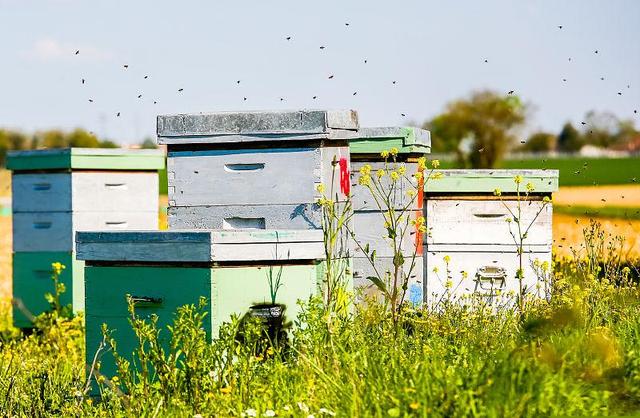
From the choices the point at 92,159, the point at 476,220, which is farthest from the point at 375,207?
the point at 92,159

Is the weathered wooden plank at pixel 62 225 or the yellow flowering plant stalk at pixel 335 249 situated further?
the weathered wooden plank at pixel 62 225

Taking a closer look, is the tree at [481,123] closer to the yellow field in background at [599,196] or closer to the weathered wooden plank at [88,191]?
the yellow field in background at [599,196]

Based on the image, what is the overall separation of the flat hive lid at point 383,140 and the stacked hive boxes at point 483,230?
0.67 m

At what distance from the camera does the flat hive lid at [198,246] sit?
5.38 meters

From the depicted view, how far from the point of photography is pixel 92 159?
915 cm

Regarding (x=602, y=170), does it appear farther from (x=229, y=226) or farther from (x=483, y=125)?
(x=229, y=226)

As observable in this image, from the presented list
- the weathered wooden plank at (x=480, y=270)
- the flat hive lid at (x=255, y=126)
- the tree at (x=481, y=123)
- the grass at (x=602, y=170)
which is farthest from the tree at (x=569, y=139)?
the flat hive lid at (x=255, y=126)

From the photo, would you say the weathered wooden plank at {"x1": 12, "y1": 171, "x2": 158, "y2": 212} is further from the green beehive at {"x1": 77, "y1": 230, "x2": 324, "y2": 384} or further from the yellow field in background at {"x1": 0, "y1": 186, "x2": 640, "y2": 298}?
the green beehive at {"x1": 77, "y1": 230, "x2": 324, "y2": 384}

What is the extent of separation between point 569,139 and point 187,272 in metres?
98.8

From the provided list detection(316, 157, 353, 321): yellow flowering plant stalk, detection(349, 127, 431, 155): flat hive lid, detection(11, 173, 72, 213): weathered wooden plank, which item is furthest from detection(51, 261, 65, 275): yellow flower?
detection(316, 157, 353, 321): yellow flowering plant stalk

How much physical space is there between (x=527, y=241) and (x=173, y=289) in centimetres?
334

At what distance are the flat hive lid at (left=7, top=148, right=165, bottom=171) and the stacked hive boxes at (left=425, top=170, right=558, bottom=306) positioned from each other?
8.83 feet

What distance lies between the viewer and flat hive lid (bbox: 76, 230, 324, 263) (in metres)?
5.38

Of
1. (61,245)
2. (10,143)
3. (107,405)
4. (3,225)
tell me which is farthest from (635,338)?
(10,143)
